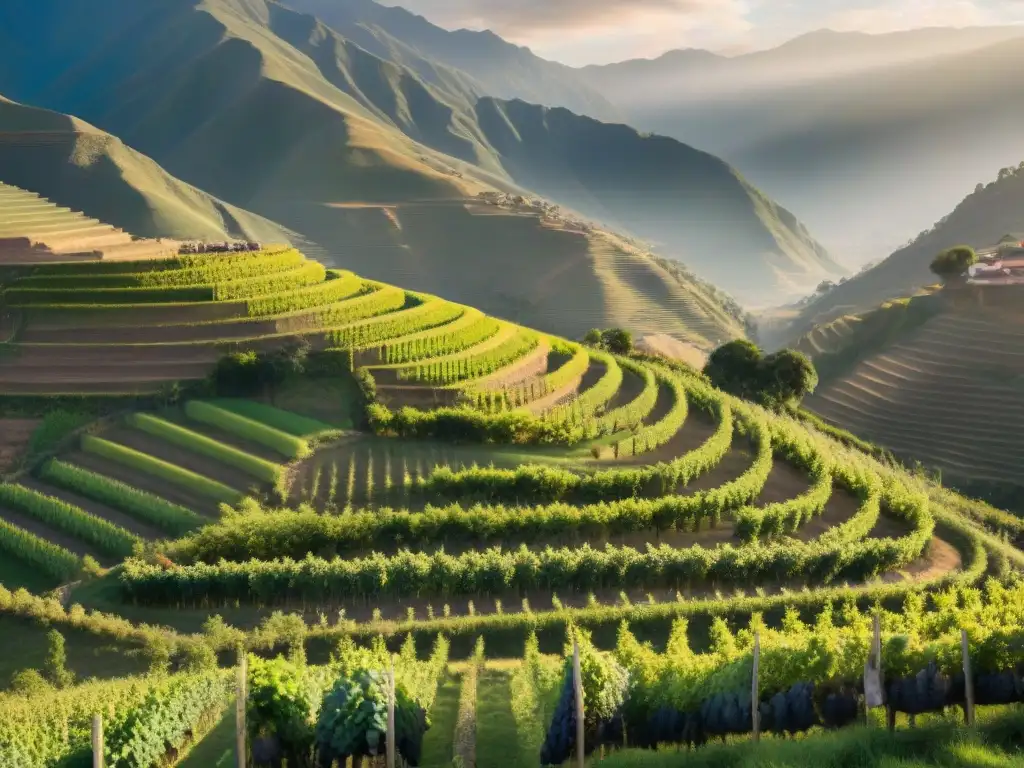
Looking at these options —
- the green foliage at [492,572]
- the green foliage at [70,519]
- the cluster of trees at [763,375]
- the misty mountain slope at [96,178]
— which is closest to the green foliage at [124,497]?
the green foliage at [70,519]

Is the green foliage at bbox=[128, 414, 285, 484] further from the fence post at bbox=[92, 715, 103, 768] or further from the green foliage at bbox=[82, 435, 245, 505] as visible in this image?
the fence post at bbox=[92, 715, 103, 768]

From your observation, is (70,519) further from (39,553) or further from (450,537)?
(450,537)

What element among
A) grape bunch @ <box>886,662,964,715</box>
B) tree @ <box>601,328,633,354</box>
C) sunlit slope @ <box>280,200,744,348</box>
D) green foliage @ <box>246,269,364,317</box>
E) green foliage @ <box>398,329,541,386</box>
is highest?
sunlit slope @ <box>280,200,744,348</box>

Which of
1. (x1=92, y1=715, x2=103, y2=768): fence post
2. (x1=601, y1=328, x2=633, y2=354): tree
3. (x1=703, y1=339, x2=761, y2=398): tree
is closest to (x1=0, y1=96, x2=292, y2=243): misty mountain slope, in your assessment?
(x1=601, y1=328, x2=633, y2=354): tree

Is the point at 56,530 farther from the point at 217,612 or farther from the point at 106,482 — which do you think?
the point at 217,612

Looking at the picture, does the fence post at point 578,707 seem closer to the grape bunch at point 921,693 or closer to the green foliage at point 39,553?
the grape bunch at point 921,693

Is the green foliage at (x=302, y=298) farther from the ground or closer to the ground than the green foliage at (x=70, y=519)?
farther from the ground

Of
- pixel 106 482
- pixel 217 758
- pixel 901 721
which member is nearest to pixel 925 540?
pixel 901 721

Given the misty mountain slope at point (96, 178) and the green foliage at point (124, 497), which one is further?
the misty mountain slope at point (96, 178)

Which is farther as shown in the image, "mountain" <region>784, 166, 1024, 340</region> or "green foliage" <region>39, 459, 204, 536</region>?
"mountain" <region>784, 166, 1024, 340</region>
